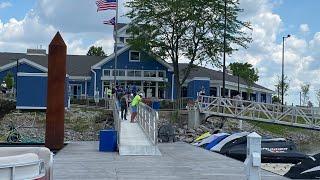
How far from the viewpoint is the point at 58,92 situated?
2292 cm

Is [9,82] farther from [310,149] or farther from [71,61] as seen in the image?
[310,149]

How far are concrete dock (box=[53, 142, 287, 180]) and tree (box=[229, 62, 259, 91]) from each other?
61286 mm

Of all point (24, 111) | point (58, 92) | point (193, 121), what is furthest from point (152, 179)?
point (24, 111)

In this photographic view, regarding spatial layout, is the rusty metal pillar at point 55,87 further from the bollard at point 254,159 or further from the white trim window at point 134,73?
the white trim window at point 134,73

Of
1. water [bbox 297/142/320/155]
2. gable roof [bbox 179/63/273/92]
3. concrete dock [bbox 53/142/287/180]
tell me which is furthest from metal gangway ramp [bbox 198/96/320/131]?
concrete dock [bbox 53/142/287/180]

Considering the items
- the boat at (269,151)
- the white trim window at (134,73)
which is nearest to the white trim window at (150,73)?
the white trim window at (134,73)

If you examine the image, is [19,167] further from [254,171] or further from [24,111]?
[24,111]

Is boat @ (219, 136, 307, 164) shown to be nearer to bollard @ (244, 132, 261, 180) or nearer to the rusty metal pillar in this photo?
the rusty metal pillar

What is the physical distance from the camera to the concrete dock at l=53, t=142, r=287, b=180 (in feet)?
48.0

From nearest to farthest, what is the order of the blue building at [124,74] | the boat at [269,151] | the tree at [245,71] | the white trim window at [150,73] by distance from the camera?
the boat at [269,151] < the blue building at [124,74] < the white trim window at [150,73] < the tree at [245,71]

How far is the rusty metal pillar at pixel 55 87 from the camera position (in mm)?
22859

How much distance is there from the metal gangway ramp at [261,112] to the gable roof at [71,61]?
21.0 metres

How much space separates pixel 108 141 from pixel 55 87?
308 centimetres

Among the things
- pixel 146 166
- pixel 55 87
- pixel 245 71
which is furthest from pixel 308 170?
pixel 245 71
